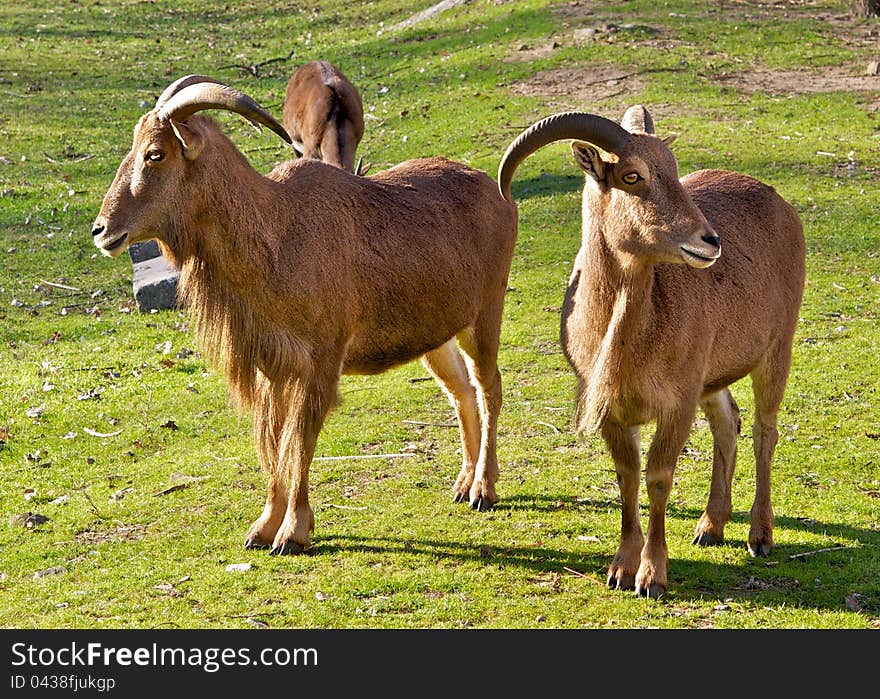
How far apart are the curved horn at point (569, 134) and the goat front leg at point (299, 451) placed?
1.72m

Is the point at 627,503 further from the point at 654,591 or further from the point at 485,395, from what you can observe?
the point at 485,395

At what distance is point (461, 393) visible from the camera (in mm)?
8320

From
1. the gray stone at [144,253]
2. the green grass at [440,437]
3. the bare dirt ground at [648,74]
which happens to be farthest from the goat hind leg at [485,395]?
the bare dirt ground at [648,74]

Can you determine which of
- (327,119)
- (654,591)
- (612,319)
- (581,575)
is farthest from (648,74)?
(654,591)

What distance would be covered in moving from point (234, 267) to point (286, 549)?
5.50ft

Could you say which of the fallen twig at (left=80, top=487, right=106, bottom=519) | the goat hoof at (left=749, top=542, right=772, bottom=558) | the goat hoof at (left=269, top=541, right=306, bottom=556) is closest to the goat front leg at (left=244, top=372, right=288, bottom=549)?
the goat hoof at (left=269, top=541, right=306, bottom=556)

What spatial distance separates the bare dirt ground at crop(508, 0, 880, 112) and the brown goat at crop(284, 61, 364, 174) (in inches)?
202

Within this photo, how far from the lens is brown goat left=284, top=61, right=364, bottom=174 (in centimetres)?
1437

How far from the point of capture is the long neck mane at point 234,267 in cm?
685

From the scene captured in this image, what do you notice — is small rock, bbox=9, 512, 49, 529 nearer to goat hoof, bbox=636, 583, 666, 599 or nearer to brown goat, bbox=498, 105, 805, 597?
brown goat, bbox=498, 105, 805, 597

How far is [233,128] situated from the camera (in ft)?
68.9

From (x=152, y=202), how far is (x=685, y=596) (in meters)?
3.58

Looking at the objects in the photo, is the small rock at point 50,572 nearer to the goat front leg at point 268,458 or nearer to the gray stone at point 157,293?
the goat front leg at point 268,458

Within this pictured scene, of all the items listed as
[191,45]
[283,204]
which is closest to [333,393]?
[283,204]
